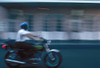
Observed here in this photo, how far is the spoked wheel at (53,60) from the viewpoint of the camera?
5828mm

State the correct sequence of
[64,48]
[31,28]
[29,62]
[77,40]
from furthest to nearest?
1. [31,28]
2. [77,40]
3. [64,48]
4. [29,62]

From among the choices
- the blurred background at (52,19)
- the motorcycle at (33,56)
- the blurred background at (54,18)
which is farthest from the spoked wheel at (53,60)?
the blurred background at (52,19)

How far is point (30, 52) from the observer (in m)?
5.82

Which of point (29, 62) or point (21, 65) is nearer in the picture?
point (29, 62)

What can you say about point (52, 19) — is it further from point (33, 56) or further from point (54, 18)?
point (33, 56)

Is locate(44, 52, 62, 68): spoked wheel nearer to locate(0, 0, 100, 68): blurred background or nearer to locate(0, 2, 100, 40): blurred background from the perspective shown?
locate(0, 0, 100, 68): blurred background


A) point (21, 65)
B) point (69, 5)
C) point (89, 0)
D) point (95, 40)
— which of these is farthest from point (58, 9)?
point (21, 65)

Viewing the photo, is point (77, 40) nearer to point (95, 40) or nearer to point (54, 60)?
point (95, 40)

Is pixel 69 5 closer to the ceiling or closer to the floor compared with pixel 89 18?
closer to the ceiling

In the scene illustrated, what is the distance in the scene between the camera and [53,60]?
19.1ft

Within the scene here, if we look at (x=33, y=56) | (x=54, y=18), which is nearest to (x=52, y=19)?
(x=54, y=18)

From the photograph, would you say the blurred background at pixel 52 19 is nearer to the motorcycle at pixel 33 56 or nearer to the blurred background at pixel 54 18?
the blurred background at pixel 54 18

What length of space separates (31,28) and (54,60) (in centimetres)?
667

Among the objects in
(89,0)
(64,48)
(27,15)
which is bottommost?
(64,48)
